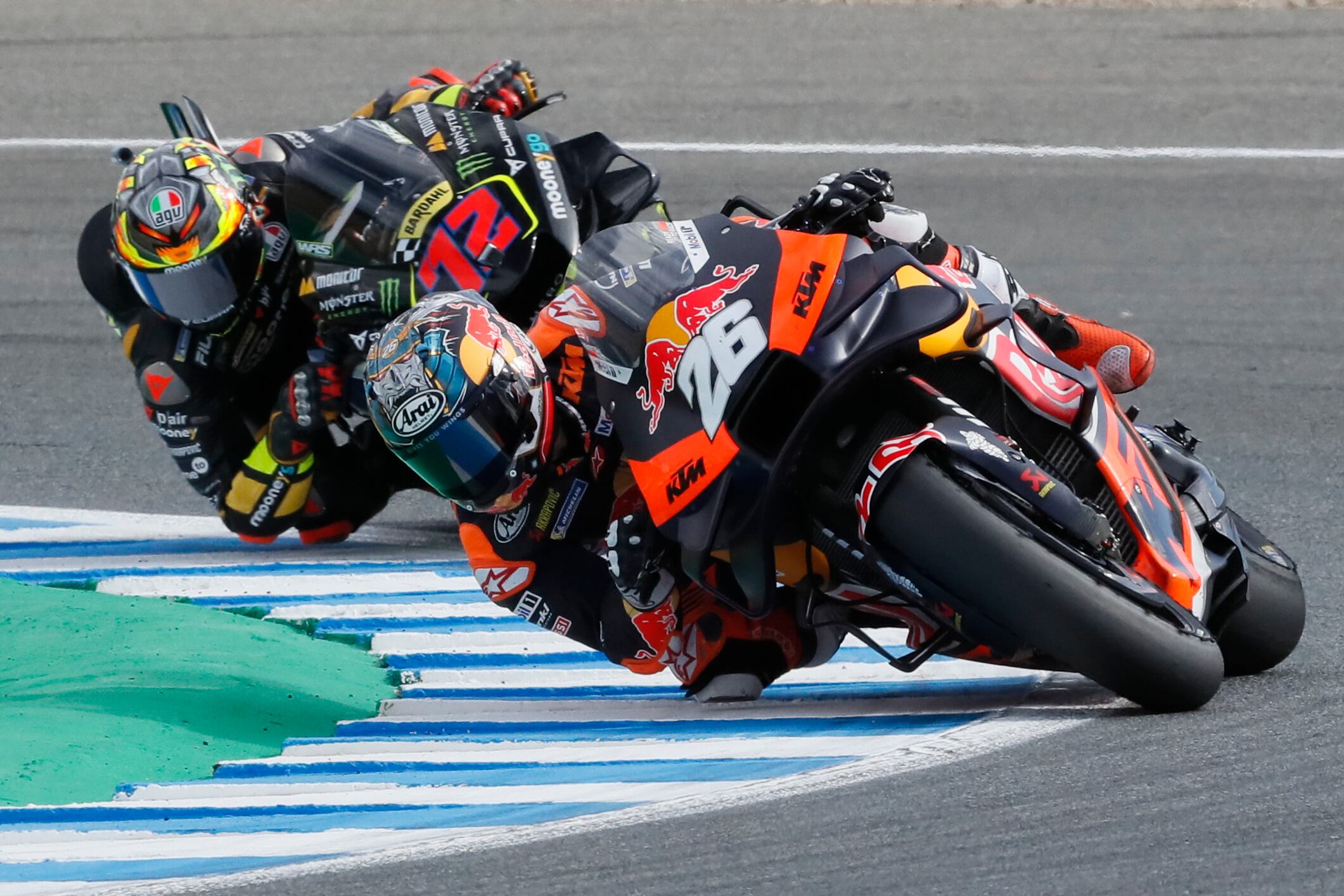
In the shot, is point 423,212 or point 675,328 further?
point 423,212

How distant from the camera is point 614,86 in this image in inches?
430

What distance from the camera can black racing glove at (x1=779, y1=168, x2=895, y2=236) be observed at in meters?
4.36

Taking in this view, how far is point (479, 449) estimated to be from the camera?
13.9 feet

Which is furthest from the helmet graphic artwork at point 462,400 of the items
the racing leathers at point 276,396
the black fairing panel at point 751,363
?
the racing leathers at point 276,396

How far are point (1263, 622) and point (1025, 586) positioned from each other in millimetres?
996

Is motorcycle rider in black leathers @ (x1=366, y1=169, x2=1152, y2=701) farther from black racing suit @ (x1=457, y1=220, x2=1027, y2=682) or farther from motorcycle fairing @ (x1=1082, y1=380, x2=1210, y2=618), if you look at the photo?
motorcycle fairing @ (x1=1082, y1=380, x2=1210, y2=618)

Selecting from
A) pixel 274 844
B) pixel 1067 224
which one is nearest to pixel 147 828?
pixel 274 844

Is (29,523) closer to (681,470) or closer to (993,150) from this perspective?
(681,470)

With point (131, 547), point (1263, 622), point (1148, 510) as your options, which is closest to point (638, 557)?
point (1148, 510)

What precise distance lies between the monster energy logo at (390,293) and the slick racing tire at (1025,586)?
2744 millimetres

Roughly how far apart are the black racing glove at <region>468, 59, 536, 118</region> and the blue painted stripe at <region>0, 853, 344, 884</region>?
399 centimetres

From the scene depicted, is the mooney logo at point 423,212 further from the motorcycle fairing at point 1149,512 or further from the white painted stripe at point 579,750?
the motorcycle fairing at point 1149,512

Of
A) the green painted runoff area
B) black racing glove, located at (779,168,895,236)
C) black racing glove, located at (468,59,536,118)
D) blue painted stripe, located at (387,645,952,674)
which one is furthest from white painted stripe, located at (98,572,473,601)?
black racing glove, located at (779,168,895,236)

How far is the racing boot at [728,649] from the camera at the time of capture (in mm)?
4672
